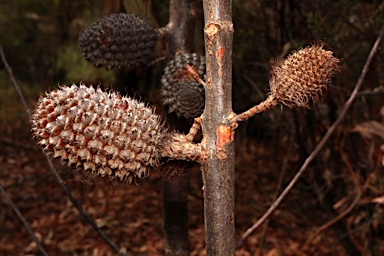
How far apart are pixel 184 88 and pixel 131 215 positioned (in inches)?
95.9

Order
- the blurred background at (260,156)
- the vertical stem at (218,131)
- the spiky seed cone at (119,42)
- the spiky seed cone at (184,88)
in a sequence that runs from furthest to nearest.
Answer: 1. the blurred background at (260,156)
2. the spiky seed cone at (119,42)
3. the spiky seed cone at (184,88)
4. the vertical stem at (218,131)

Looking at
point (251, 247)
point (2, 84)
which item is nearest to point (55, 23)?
point (2, 84)

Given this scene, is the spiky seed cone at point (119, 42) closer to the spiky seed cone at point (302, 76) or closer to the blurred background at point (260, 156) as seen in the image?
the blurred background at point (260, 156)

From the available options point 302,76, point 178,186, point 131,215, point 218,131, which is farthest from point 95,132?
point 131,215

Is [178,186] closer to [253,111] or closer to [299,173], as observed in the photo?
[299,173]

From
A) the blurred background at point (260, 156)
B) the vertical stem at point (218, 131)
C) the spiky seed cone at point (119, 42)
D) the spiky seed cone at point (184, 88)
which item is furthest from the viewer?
the blurred background at point (260, 156)

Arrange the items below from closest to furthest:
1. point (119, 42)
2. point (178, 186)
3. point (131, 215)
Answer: point (119, 42) < point (178, 186) < point (131, 215)

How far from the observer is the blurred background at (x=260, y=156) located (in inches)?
85.3

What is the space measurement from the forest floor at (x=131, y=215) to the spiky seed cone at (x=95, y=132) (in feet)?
6.06

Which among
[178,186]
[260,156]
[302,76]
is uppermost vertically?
[260,156]

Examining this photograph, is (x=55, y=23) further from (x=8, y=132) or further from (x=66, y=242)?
(x=66, y=242)

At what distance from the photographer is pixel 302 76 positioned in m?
0.73

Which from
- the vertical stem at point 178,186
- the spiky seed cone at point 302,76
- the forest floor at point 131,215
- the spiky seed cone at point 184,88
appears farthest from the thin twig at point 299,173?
the forest floor at point 131,215

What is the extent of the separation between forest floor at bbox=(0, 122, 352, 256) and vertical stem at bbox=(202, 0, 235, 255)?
191cm
